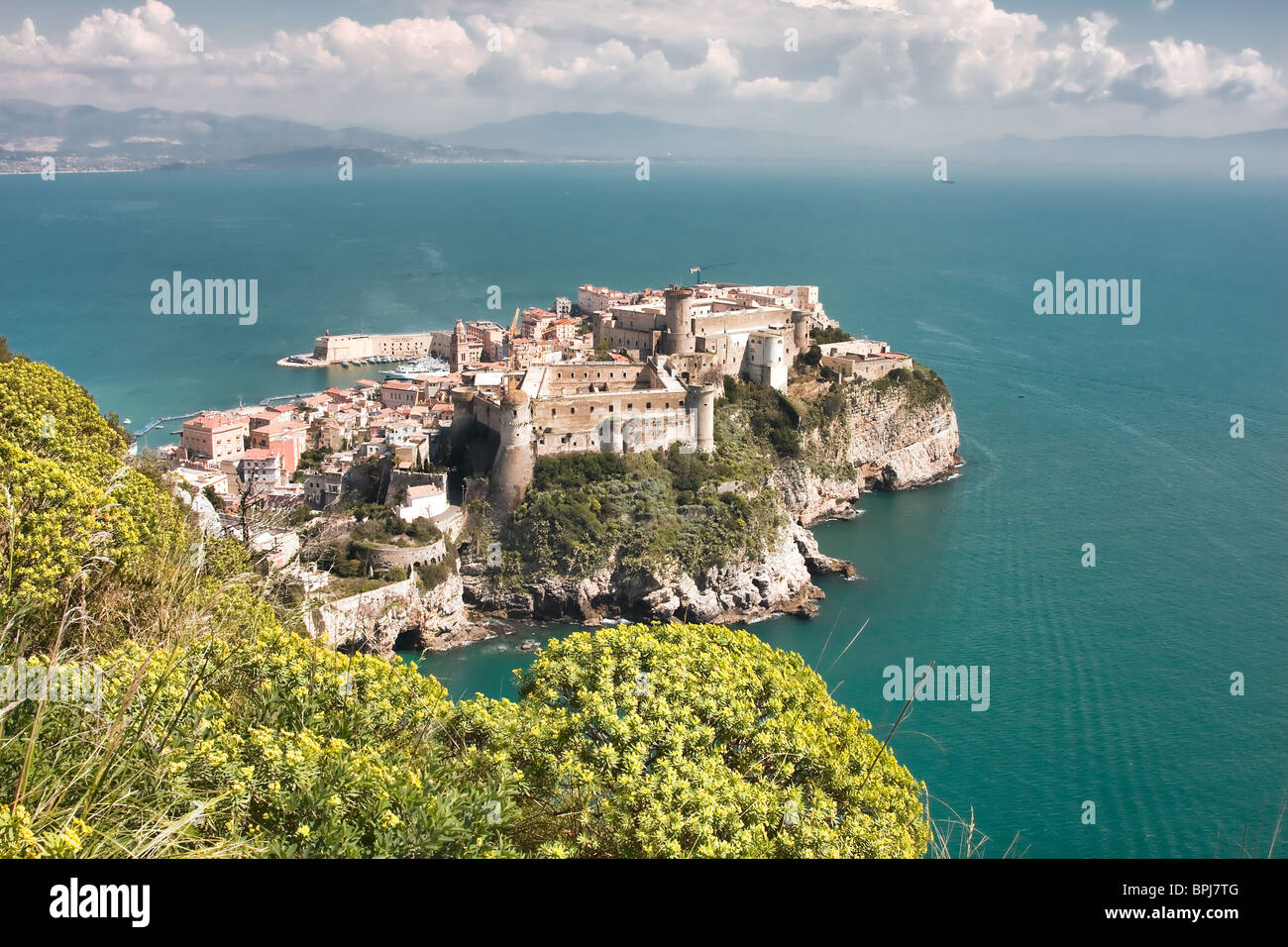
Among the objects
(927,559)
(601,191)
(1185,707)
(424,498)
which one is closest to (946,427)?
(927,559)

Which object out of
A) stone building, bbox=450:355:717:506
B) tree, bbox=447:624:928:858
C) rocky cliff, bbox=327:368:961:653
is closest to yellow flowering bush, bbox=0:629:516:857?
tree, bbox=447:624:928:858

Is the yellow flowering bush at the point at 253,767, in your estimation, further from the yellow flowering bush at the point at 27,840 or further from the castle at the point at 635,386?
the castle at the point at 635,386

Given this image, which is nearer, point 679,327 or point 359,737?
point 359,737

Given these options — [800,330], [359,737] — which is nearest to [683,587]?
[800,330]

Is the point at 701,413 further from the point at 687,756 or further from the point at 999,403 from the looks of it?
the point at 687,756

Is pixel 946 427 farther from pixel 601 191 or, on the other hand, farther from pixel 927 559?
pixel 601 191

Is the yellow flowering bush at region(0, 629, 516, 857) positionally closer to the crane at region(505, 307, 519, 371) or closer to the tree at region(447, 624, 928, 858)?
the tree at region(447, 624, 928, 858)
